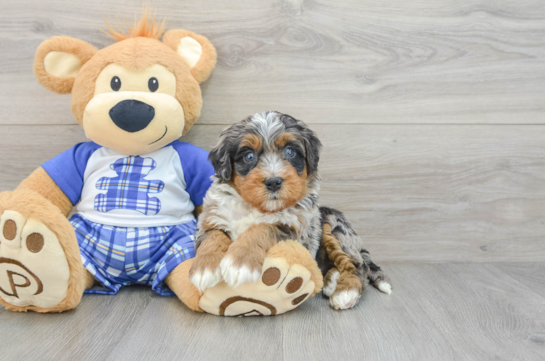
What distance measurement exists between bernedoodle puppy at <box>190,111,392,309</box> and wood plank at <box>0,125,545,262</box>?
55cm

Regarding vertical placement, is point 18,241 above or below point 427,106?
below

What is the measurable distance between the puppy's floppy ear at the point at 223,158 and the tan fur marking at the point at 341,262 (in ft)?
1.78

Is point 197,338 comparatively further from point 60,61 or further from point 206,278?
point 60,61

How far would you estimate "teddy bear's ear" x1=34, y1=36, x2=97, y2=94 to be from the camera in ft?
5.49

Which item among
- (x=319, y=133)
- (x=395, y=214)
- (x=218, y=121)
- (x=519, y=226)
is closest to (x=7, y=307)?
(x=218, y=121)

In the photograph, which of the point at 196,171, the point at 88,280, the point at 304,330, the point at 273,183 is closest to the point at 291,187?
the point at 273,183

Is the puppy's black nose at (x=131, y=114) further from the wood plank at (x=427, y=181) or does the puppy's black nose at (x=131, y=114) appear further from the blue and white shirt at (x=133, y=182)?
the wood plank at (x=427, y=181)

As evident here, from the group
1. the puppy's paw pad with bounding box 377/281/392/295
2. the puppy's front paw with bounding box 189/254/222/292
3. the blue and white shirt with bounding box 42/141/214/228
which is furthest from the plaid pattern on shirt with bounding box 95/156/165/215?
the puppy's paw pad with bounding box 377/281/392/295

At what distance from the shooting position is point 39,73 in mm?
1693

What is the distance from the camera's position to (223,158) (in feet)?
4.59

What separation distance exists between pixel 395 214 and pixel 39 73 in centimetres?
182

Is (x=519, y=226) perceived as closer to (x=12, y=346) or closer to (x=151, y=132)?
(x=151, y=132)

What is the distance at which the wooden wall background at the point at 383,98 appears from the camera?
1.95 metres

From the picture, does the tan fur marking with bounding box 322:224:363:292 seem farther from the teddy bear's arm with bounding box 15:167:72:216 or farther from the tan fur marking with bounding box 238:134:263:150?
the teddy bear's arm with bounding box 15:167:72:216
